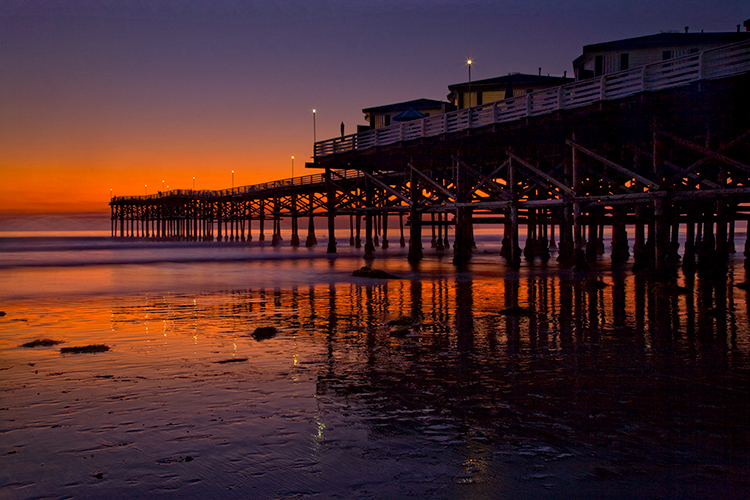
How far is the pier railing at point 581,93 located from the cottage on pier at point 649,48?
4.12m

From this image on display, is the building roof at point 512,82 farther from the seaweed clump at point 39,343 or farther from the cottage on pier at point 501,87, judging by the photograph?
the seaweed clump at point 39,343

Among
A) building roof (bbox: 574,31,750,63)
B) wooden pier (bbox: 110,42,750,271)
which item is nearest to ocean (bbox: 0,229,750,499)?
wooden pier (bbox: 110,42,750,271)

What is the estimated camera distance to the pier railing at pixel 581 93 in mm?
17141

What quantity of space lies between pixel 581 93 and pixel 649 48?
11.5 m

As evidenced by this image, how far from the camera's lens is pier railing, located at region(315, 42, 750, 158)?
675 inches

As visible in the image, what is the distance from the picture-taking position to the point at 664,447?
17.7ft

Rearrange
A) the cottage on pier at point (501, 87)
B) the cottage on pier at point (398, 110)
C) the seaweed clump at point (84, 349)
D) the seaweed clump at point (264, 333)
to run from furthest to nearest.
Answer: the cottage on pier at point (398, 110), the cottage on pier at point (501, 87), the seaweed clump at point (264, 333), the seaweed clump at point (84, 349)

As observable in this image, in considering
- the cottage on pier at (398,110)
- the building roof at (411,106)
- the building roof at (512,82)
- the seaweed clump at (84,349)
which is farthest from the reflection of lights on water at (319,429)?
the building roof at (411,106)

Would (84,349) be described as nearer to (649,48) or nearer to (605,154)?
(605,154)

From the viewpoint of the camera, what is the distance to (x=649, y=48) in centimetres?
3067

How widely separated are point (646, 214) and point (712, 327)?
16.1 m

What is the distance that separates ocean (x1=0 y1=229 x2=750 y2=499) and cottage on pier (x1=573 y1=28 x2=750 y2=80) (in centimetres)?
1957

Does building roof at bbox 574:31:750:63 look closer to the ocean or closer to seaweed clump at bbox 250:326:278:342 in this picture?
the ocean

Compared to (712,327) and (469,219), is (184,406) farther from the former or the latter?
(469,219)
